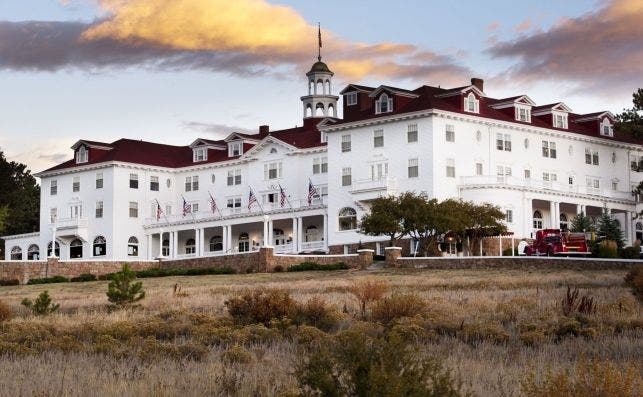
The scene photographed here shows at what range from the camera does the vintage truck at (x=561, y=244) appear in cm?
6812

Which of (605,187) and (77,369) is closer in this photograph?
(77,369)

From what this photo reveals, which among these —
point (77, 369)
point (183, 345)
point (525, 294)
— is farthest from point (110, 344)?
point (525, 294)

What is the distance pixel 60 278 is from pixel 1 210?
1873 centimetres

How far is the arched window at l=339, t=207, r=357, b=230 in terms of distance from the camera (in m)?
84.9

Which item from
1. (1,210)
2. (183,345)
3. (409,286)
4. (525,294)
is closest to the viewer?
(183,345)

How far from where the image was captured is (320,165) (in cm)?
9200

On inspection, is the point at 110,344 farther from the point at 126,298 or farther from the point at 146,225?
the point at 146,225

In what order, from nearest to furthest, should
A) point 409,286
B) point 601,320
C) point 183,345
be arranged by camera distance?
point 183,345
point 601,320
point 409,286

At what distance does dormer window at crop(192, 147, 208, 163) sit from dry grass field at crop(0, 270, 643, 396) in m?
60.9

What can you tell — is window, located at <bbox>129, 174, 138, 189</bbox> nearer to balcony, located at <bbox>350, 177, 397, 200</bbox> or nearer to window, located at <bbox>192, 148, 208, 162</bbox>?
window, located at <bbox>192, 148, 208, 162</bbox>

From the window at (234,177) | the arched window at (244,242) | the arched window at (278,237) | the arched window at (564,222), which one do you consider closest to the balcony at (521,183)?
the arched window at (564,222)

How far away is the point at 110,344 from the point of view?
23609 millimetres

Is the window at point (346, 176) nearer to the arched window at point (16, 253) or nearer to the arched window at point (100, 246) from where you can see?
the arched window at point (100, 246)

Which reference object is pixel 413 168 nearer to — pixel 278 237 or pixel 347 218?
pixel 347 218
